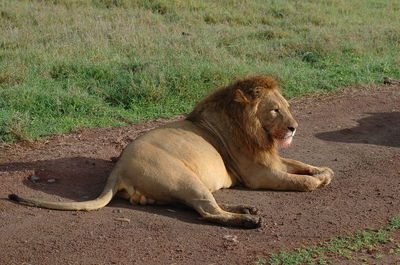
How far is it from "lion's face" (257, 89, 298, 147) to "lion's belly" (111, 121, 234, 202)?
17.7 inches

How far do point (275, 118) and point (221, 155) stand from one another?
0.49m

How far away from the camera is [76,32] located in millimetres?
9938

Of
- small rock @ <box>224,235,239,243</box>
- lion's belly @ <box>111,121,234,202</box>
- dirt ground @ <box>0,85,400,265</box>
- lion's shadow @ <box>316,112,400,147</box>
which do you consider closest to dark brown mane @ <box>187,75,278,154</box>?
lion's belly @ <box>111,121,234,202</box>

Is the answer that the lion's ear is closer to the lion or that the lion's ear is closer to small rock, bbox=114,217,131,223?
the lion

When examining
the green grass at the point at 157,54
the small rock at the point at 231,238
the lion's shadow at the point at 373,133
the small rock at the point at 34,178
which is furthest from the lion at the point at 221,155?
the green grass at the point at 157,54

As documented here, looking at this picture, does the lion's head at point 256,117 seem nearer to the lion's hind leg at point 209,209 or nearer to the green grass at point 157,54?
the lion's hind leg at point 209,209

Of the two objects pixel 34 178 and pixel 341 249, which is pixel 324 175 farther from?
pixel 34 178

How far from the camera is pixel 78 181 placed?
5.44 m

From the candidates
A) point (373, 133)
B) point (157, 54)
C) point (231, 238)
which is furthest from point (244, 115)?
point (157, 54)

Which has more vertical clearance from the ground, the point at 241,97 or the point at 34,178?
the point at 241,97

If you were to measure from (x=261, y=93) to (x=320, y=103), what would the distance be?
2908mm

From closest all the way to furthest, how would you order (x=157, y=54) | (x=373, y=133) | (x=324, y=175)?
(x=324, y=175) → (x=373, y=133) → (x=157, y=54)

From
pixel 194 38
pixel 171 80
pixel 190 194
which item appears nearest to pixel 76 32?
pixel 194 38

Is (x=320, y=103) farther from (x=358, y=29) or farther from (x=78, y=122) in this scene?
(x=358, y=29)
